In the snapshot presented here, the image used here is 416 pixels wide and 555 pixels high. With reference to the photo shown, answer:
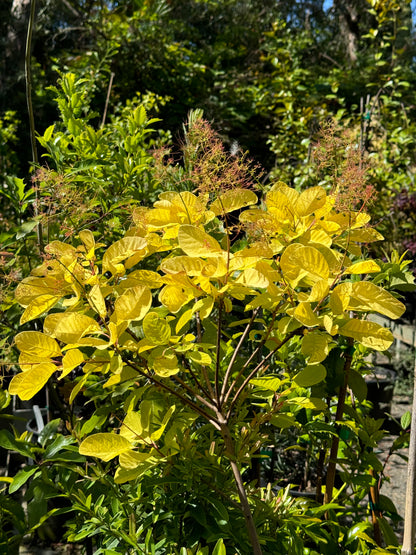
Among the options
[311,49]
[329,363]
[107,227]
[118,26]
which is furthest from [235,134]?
[329,363]

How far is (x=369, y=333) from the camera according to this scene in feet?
2.59

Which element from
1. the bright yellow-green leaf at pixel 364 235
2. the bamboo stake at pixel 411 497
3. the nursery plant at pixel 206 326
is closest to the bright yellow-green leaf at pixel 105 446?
the nursery plant at pixel 206 326

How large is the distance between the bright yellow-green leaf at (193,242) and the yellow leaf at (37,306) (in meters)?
0.27

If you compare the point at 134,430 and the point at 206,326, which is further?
the point at 206,326

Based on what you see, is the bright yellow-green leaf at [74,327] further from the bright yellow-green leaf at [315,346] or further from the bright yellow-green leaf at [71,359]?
the bright yellow-green leaf at [315,346]

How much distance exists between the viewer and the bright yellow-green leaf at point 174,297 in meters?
0.82

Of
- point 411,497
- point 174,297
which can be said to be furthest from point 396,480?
point 174,297

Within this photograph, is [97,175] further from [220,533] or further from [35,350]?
[220,533]

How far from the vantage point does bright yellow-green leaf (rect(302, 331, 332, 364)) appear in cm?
80

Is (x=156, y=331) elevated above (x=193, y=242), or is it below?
below

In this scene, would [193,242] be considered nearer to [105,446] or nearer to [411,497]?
[105,446]

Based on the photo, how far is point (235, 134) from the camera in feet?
25.2

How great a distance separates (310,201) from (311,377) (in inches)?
12.1

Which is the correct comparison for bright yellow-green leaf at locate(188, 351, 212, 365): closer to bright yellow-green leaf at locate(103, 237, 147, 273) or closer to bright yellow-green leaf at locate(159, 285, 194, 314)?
bright yellow-green leaf at locate(159, 285, 194, 314)
